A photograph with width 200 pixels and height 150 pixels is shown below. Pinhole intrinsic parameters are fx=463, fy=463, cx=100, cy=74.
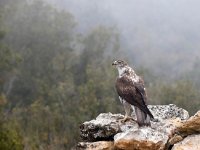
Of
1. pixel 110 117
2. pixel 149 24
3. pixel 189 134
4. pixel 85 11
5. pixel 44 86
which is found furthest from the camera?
pixel 149 24

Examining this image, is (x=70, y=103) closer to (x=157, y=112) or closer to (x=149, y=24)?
(x=157, y=112)

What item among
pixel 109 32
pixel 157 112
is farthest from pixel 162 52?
pixel 157 112

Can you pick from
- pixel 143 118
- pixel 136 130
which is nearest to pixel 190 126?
pixel 143 118

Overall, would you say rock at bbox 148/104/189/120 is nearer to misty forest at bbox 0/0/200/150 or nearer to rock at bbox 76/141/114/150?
rock at bbox 76/141/114/150

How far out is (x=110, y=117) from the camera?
8758 millimetres

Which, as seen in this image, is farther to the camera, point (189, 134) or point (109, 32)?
point (109, 32)

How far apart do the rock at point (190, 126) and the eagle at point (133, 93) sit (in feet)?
1.76

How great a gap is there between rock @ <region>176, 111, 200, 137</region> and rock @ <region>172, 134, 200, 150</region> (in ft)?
0.39

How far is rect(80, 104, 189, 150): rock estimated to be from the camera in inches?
301

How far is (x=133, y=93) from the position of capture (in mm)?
8195

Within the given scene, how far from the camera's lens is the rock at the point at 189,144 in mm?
7516

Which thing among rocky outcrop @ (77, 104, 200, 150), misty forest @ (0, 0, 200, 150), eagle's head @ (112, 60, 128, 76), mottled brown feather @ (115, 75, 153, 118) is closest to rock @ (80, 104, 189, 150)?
rocky outcrop @ (77, 104, 200, 150)

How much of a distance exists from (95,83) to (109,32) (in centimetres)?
1018

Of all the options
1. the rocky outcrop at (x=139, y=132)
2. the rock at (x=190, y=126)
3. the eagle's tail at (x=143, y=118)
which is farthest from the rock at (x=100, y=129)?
the rock at (x=190, y=126)
